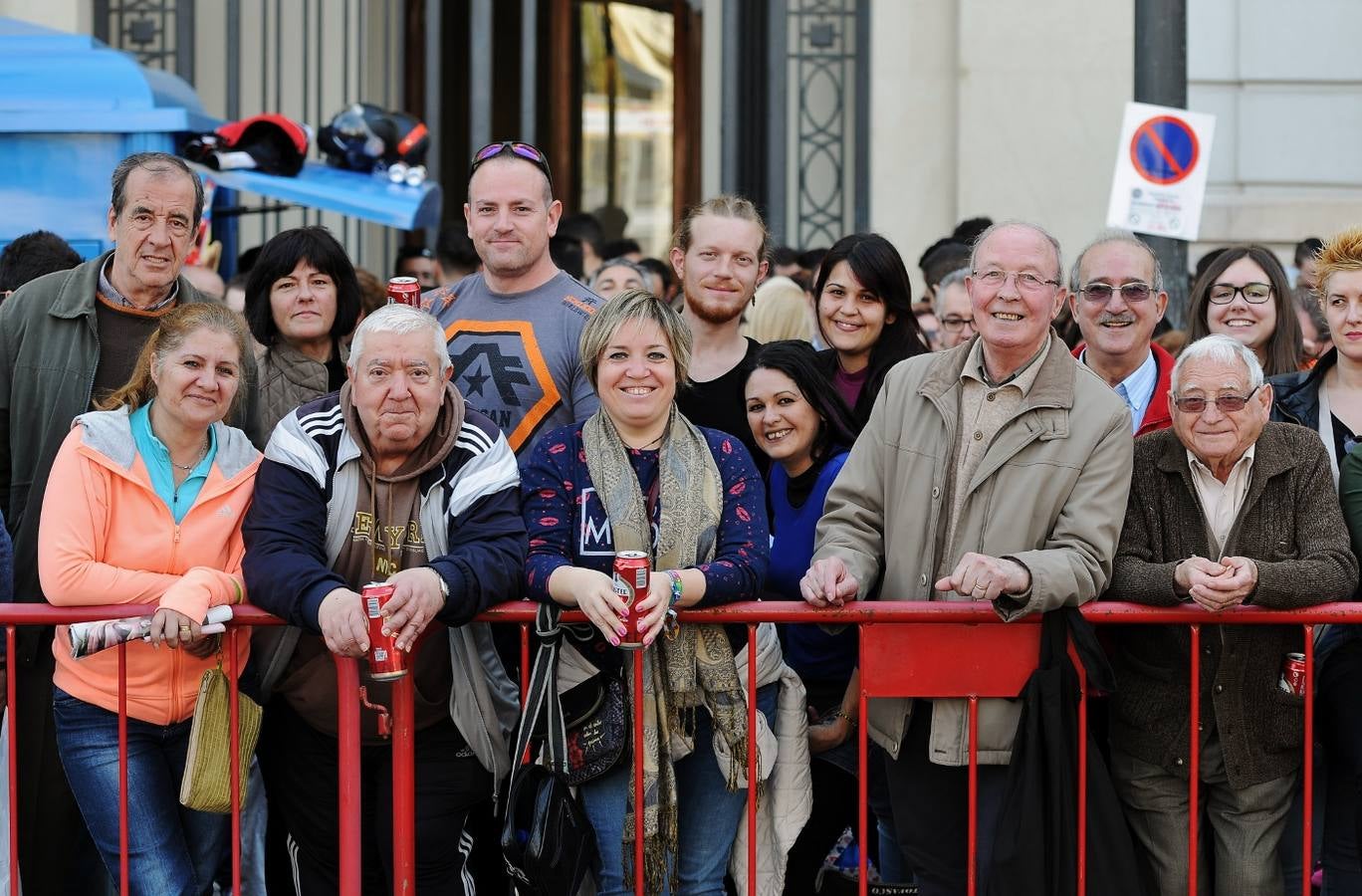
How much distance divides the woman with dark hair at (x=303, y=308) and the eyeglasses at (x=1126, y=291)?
2389 mm

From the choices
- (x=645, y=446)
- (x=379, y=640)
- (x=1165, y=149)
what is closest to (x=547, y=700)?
(x=379, y=640)

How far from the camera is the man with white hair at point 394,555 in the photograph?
416cm

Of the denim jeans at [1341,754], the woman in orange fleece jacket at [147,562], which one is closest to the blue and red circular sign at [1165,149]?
the denim jeans at [1341,754]

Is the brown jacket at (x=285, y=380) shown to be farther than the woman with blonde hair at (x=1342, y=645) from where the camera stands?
Yes

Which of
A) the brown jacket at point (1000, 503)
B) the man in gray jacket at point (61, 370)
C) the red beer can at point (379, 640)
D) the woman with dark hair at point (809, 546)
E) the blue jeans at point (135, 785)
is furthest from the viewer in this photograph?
the woman with dark hair at point (809, 546)

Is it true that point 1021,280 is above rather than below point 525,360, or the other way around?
above

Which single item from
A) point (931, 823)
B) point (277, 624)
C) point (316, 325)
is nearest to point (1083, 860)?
point (931, 823)

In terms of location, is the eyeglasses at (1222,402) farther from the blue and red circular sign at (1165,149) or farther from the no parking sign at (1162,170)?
the blue and red circular sign at (1165,149)

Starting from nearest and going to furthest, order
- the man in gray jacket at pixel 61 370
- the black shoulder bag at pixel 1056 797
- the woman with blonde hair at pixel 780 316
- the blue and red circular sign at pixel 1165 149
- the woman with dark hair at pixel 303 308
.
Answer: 1. the black shoulder bag at pixel 1056 797
2. the man in gray jacket at pixel 61 370
3. the woman with dark hair at pixel 303 308
4. the woman with blonde hair at pixel 780 316
5. the blue and red circular sign at pixel 1165 149

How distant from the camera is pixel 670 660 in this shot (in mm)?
4285

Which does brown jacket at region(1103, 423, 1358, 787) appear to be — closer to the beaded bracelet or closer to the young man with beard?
the beaded bracelet

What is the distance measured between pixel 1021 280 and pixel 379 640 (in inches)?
71.8

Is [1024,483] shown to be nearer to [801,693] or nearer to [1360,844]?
[801,693]

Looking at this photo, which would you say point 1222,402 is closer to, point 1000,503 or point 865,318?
point 1000,503
